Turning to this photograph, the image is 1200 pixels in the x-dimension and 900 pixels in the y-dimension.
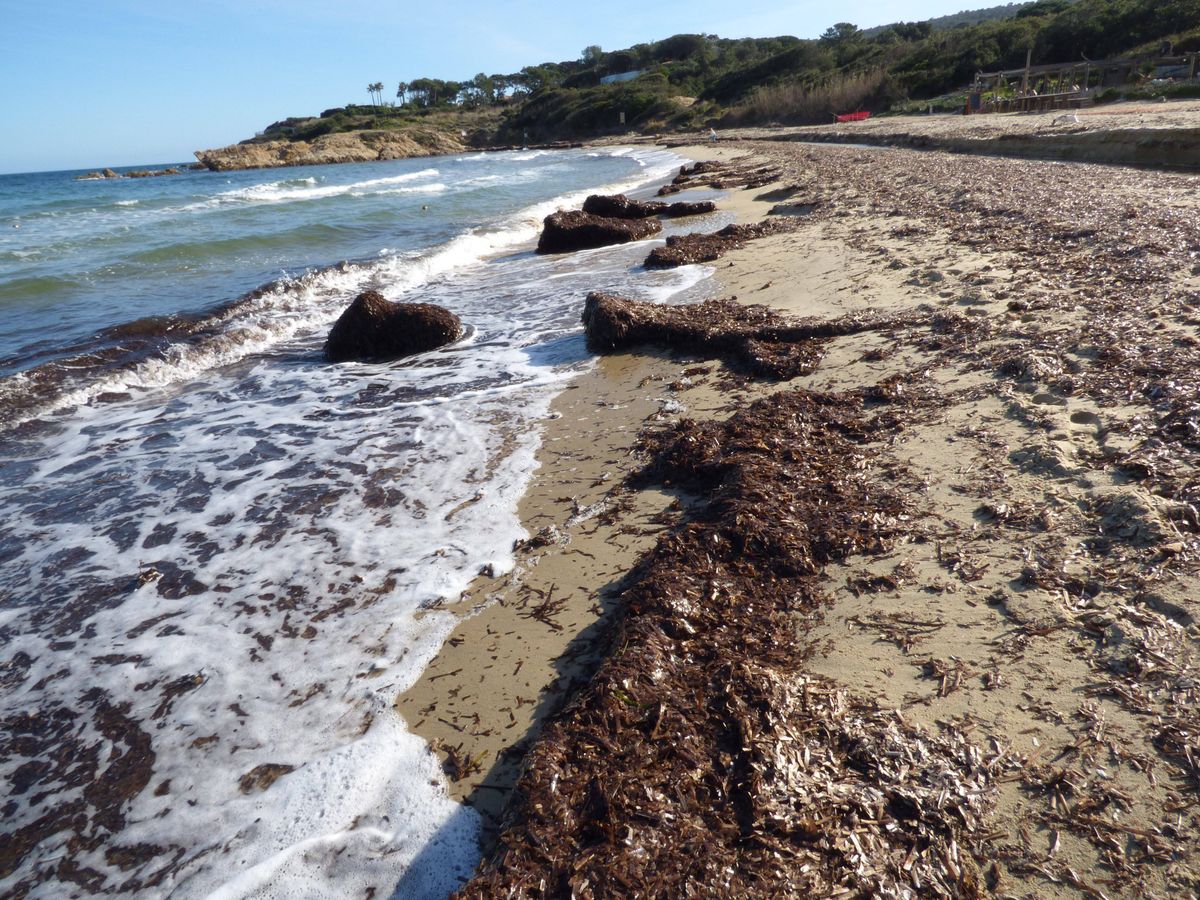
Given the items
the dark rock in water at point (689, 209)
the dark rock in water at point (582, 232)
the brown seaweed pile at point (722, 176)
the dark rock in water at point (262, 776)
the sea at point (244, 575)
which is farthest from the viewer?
the brown seaweed pile at point (722, 176)

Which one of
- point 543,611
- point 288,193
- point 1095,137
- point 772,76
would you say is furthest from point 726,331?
point 772,76

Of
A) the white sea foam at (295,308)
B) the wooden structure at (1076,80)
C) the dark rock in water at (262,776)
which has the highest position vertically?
the wooden structure at (1076,80)

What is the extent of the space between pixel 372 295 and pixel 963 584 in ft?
21.9

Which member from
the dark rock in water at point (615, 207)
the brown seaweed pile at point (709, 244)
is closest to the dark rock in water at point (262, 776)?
the brown seaweed pile at point (709, 244)

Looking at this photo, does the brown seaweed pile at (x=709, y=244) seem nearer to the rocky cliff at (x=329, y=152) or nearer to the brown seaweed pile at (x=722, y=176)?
the brown seaweed pile at (x=722, y=176)

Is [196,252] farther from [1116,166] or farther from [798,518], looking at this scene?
[1116,166]

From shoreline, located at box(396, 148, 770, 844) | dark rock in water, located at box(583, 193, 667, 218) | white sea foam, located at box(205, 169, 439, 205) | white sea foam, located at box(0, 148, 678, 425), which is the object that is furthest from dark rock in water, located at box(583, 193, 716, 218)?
white sea foam, located at box(205, 169, 439, 205)

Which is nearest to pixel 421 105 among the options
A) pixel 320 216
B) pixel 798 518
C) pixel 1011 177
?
pixel 320 216

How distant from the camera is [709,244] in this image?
388 inches

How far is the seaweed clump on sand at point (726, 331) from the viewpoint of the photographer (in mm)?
4949

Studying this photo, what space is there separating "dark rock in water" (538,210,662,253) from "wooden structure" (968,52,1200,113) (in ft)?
67.5

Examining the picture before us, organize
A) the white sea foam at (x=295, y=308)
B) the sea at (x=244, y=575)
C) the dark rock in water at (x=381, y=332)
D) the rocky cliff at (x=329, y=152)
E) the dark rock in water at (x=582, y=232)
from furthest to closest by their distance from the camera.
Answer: the rocky cliff at (x=329, y=152)
the dark rock in water at (x=582, y=232)
the dark rock in water at (x=381, y=332)
the white sea foam at (x=295, y=308)
the sea at (x=244, y=575)

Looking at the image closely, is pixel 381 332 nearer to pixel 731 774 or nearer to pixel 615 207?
pixel 731 774

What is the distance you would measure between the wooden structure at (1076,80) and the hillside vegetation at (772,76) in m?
1.92
